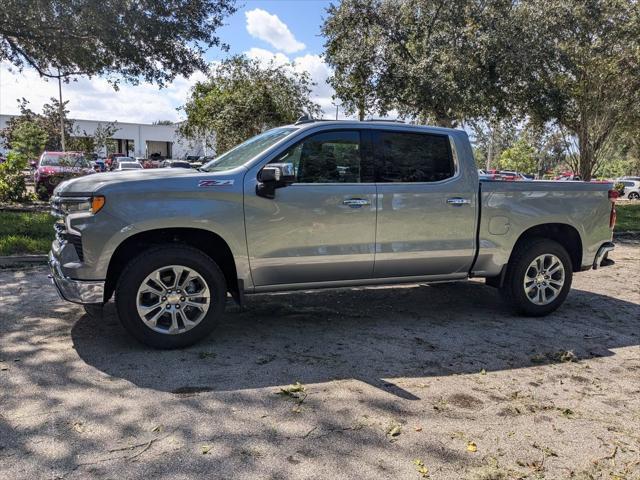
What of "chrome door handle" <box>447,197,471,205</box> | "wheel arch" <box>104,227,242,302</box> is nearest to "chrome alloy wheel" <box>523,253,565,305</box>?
"chrome door handle" <box>447,197,471,205</box>

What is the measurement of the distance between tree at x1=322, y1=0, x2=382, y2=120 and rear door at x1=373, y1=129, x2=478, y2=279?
10728 millimetres

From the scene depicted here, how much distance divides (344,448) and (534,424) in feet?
4.28

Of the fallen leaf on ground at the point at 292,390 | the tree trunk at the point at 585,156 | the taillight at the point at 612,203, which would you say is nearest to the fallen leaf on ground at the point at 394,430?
Answer: the fallen leaf on ground at the point at 292,390

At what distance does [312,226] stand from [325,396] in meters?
1.59

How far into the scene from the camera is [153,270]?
434cm

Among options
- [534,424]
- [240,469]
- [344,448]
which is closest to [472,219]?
[534,424]

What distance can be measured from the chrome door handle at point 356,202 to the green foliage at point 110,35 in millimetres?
8416

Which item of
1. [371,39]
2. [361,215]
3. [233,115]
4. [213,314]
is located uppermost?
[371,39]

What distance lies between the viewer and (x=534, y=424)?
3461 mm

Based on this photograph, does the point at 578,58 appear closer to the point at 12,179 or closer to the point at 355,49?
the point at 355,49

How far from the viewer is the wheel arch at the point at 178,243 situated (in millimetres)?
4465

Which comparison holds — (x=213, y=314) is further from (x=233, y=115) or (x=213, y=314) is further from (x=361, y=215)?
(x=233, y=115)

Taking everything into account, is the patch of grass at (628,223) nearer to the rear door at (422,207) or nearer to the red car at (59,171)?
the rear door at (422,207)

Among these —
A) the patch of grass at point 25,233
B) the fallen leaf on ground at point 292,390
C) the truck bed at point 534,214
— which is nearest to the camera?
the fallen leaf on ground at point 292,390
